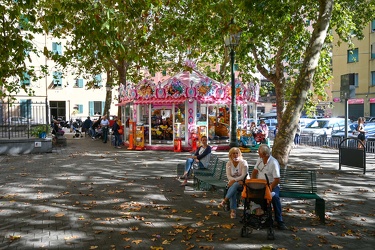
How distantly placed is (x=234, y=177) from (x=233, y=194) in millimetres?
373

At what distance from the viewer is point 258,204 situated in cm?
637

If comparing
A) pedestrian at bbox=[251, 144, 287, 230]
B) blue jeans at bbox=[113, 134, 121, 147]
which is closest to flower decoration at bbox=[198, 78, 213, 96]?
blue jeans at bbox=[113, 134, 121, 147]

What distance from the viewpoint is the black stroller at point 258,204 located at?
6.17 meters

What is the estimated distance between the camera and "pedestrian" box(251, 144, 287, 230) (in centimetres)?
674

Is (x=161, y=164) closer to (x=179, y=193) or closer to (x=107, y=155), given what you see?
(x=107, y=155)

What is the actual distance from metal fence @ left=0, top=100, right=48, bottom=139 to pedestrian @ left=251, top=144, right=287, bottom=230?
14348mm

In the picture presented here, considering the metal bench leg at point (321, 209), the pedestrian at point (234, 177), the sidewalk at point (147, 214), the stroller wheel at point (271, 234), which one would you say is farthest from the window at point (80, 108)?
the stroller wheel at point (271, 234)

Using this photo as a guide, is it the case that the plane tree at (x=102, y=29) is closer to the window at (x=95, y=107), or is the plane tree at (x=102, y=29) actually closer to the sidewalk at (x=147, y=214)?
the sidewalk at (x=147, y=214)

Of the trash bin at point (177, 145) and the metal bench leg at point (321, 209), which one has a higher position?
the trash bin at point (177, 145)

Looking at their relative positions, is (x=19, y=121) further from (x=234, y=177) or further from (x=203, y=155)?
(x=234, y=177)

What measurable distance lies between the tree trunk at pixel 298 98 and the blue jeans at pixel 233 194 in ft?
7.21

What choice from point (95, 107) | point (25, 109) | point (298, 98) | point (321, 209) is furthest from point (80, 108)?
point (321, 209)

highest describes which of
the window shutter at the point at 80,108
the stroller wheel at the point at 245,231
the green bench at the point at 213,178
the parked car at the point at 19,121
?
the window shutter at the point at 80,108

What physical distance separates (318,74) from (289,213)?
657 inches
